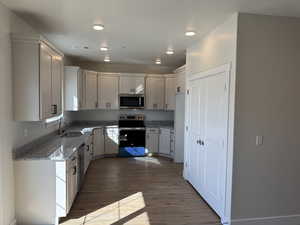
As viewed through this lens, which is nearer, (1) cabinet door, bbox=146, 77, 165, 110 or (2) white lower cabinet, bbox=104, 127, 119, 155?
(2) white lower cabinet, bbox=104, 127, 119, 155

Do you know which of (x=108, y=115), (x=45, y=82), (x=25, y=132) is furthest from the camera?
(x=108, y=115)

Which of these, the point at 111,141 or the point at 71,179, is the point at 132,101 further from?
the point at 71,179

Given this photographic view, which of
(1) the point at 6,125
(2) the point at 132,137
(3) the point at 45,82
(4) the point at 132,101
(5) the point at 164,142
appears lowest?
(5) the point at 164,142

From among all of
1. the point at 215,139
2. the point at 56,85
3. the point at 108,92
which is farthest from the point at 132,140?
the point at 215,139

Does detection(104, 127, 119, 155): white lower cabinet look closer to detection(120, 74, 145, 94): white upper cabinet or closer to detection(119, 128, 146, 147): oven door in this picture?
detection(119, 128, 146, 147): oven door

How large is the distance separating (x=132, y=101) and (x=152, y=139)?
1223 millimetres

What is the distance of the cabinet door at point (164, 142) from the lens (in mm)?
5836

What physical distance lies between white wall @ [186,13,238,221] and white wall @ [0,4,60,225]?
2625 mm

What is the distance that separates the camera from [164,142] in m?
5.91

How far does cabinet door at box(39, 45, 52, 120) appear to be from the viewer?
2.66 metres

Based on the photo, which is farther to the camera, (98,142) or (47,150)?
(98,142)

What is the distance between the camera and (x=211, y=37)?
318cm

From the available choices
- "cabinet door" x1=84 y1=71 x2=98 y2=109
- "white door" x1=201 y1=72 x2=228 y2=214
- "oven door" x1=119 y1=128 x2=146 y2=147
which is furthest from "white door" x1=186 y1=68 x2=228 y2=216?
"cabinet door" x1=84 y1=71 x2=98 y2=109

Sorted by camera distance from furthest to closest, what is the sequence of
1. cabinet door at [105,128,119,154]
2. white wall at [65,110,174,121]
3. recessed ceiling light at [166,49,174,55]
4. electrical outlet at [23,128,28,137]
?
white wall at [65,110,174,121]
cabinet door at [105,128,119,154]
recessed ceiling light at [166,49,174,55]
electrical outlet at [23,128,28,137]
